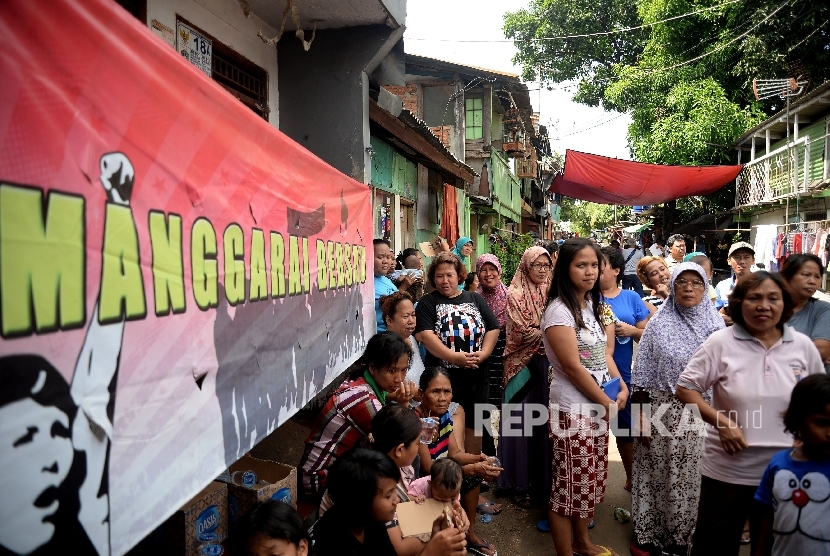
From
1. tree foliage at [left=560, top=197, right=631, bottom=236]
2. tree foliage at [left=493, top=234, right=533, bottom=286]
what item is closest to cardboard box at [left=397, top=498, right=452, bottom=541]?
tree foliage at [left=493, top=234, right=533, bottom=286]

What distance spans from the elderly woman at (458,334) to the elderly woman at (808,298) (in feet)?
5.96

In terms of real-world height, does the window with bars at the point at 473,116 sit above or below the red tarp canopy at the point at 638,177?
above

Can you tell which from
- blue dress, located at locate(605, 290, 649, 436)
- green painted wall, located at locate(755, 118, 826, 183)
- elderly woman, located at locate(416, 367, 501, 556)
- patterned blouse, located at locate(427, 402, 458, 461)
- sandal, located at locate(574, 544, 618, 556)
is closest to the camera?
elderly woman, located at locate(416, 367, 501, 556)

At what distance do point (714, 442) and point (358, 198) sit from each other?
110 inches

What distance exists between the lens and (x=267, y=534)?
184 centimetres

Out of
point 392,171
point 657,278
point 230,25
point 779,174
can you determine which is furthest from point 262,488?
point 779,174

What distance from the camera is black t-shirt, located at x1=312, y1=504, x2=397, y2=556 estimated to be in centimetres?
203

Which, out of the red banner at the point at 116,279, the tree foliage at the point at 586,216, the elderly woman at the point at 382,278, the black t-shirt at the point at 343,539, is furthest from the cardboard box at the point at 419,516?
the tree foliage at the point at 586,216

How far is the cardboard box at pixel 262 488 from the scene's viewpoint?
2.67m

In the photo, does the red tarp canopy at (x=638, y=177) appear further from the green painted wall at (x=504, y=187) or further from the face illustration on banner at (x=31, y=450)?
the face illustration on banner at (x=31, y=450)

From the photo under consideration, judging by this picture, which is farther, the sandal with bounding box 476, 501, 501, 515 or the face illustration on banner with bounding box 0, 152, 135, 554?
the sandal with bounding box 476, 501, 501, 515

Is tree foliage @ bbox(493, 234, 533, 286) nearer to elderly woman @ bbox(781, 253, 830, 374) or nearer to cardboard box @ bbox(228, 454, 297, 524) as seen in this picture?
elderly woman @ bbox(781, 253, 830, 374)

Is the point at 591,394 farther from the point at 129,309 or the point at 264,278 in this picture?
the point at 129,309

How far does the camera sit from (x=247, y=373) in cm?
212
